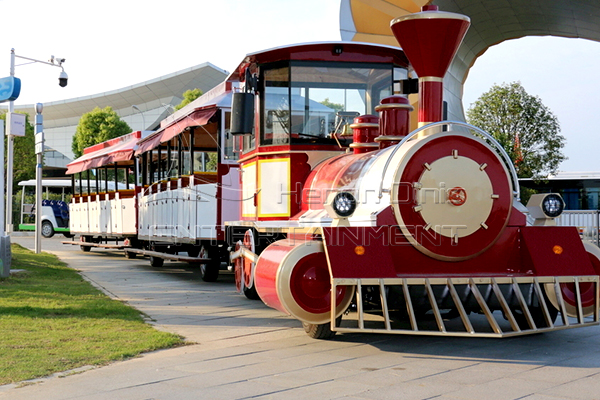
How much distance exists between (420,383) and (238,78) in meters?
5.59

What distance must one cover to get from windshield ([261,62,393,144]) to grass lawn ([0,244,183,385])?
2687 mm

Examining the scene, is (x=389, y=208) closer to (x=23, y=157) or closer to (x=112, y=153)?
(x=112, y=153)

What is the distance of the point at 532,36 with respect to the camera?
2725cm

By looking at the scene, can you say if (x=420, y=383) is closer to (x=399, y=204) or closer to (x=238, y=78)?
(x=399, y=204)

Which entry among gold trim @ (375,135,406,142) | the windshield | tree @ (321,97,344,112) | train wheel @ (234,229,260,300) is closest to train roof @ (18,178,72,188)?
train wheel @ (234,229,260,300)

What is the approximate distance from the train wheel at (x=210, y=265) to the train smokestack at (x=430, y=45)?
645cm

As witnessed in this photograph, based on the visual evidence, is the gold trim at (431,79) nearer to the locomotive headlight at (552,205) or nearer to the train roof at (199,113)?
the locomotive headlight at (552,205)

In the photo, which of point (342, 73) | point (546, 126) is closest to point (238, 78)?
point (342, 73)

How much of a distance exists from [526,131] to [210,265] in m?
16.7

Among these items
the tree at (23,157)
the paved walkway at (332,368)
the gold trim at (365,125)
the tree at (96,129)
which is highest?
the tree at (96,129)

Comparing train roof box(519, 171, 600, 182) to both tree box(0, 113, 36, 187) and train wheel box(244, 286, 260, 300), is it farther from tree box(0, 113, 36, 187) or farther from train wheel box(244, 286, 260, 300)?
tree box(0, 113, 36, 187)

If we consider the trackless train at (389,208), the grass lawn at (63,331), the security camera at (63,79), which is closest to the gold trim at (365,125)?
the trackless train at (389,208)

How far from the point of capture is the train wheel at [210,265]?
455 inches

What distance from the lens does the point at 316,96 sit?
7.42 meters
